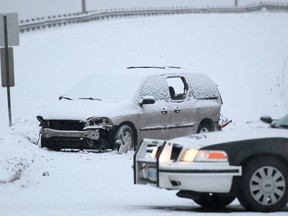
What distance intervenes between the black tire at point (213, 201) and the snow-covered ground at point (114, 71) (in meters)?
0.13

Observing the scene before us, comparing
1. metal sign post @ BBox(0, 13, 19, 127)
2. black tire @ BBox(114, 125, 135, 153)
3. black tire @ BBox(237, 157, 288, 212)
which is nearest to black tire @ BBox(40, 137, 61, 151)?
black tire @ BBox(114, 125, 135, 153)

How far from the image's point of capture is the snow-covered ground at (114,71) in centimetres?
1263

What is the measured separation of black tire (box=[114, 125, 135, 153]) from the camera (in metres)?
17.4

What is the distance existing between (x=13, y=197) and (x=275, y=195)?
3710 millimetres

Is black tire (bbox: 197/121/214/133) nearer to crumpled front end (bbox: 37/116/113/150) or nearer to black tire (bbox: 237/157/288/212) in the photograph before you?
crumpled front end (bbox: 37/116/113/150)

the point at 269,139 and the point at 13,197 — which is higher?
the point at 269,139

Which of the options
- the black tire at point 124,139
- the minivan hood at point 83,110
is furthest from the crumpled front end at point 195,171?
the minivan hood at point 83,110

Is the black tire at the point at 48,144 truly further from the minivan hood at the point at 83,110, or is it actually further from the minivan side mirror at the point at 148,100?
the minivan side mirror at the point at 148,100

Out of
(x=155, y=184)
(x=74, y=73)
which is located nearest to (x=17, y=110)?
(x=74, y=73)

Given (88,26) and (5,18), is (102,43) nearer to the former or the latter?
(88,26)

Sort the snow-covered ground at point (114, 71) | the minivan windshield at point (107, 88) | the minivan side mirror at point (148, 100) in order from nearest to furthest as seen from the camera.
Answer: the snow-covered ground at point (114, 71)
the minivan side mirror at point (148, 100)
the minivan windshield at point (107, 88)

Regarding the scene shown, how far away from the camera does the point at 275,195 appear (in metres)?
10.8

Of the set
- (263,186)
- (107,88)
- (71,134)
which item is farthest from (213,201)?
(107,88)

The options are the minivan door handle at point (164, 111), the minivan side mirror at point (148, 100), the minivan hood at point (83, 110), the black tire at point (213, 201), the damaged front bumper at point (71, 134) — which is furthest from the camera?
the minivan door handle at point (164, 111)
